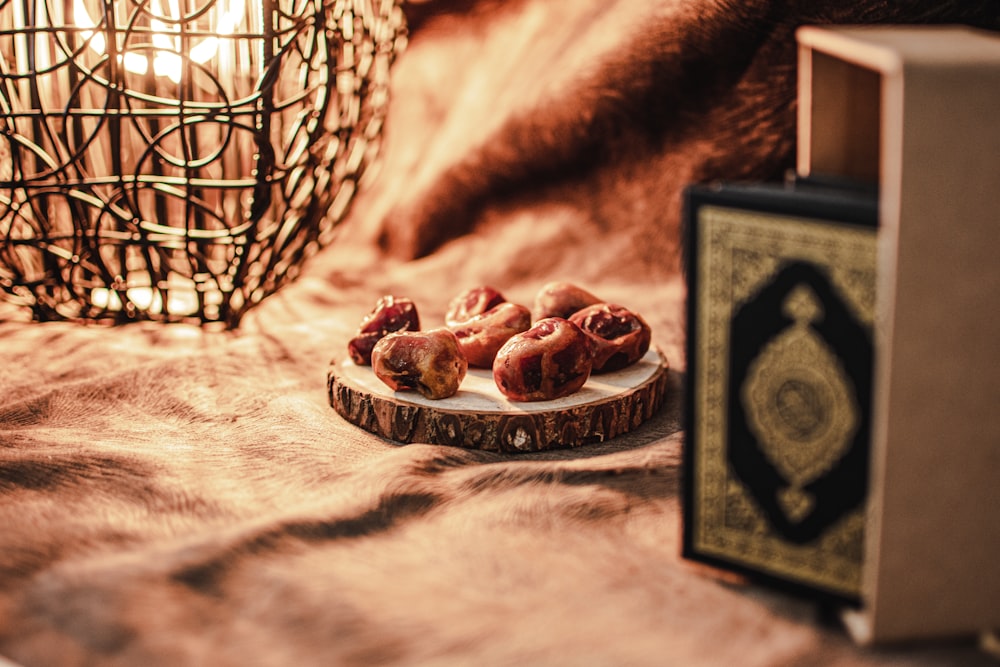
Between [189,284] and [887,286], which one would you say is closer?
[887,286]

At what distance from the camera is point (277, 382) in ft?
3.61

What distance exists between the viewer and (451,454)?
2.92ft

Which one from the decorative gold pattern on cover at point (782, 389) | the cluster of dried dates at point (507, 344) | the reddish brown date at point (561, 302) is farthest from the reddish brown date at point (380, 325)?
the decorative gold pattern on cover at point (782, 389)

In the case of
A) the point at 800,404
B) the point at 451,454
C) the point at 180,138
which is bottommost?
the point at 451,454

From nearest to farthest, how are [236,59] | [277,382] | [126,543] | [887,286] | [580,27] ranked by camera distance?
[887,286] < [126,543] < [277,382] < [236,59] < [580,27]

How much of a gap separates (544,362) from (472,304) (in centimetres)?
22

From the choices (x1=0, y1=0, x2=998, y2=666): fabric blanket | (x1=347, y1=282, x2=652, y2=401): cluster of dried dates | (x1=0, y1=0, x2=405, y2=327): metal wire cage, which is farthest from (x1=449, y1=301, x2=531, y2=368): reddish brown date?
(x1=0, y1=0, x2=405, y2=327): metal wire cage

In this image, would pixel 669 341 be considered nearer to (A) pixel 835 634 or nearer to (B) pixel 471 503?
(B) pixel 471 503

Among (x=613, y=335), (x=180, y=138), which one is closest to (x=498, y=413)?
(x=613, y=335)

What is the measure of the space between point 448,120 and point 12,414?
3.02 ft

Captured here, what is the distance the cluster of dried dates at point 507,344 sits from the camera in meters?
0.90

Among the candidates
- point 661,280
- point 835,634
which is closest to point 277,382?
point 661,280

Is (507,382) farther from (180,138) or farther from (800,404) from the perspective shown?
(180,138)

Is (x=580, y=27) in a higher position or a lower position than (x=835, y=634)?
higher
